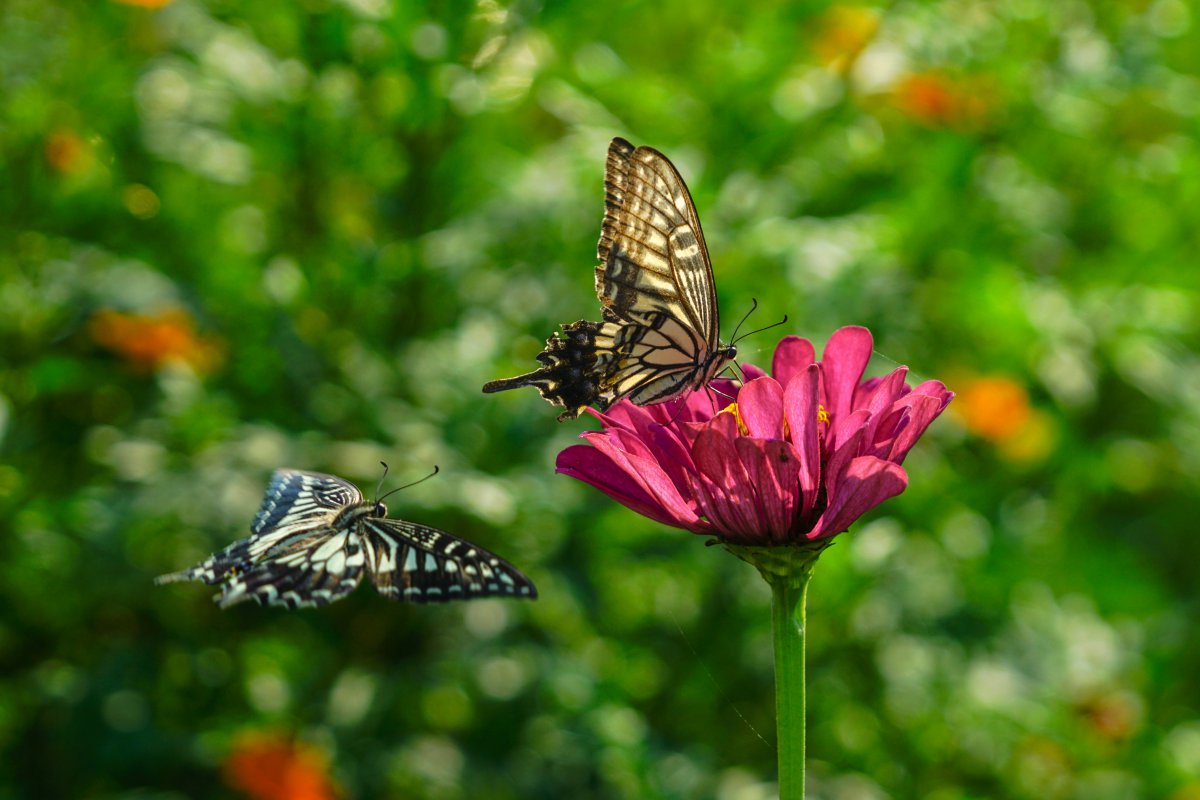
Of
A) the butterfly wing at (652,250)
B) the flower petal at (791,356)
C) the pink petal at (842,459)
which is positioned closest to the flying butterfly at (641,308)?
the butterfly wing at (652,250)

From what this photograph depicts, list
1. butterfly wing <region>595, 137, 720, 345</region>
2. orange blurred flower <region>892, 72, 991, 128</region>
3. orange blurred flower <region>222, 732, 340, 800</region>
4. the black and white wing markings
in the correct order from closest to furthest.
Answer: the black and white wing markings → butterfly wing <region>595, 137, 720, 345</region> → orange blurred flower <region>222, 732, 340, 800</region> → orange blurred flower <region>892, 72, 991, 128</region>

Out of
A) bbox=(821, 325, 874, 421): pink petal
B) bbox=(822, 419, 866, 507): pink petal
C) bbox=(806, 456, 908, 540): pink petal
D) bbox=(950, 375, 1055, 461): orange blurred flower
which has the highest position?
bbox=(950, 375, 1055, 461): orange blurred flower

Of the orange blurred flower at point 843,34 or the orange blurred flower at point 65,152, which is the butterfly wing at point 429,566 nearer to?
the orange blurred flower at point 65,152

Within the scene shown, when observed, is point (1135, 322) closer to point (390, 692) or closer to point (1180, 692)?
point (1180, 692)

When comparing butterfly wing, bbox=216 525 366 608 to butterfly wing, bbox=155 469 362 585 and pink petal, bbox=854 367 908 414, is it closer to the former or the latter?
butterfly wing, bbox=155 469 362 585

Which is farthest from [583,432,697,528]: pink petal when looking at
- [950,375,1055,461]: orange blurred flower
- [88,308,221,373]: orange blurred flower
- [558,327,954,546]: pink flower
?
[950,375,1055,461]: orange blurred flower
